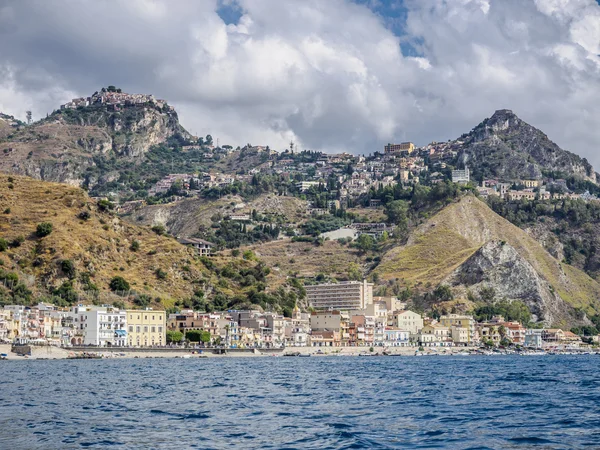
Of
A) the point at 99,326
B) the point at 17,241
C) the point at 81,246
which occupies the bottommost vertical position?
the point at 99,326

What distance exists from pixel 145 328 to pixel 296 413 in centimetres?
10348

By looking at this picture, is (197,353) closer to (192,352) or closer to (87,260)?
(192,352)

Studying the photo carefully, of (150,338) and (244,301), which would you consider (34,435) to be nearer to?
(150,338)

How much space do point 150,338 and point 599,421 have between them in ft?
371

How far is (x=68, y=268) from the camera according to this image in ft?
522

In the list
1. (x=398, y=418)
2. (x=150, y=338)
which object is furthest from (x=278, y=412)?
(x=150, y=338)

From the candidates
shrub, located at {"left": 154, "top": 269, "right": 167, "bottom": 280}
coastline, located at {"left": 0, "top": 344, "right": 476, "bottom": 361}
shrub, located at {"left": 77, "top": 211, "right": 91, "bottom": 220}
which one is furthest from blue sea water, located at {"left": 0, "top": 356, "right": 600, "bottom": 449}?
shrub, located at {"left": 77, "top": 211, "right": 91, "bottom": 220}

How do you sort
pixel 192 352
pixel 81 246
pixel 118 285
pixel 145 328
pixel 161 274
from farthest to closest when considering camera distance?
1. pixel 161 274
2. pixel 81 246
3. pixel 118 285
4. pixel 192 352
5. pixel 145 328

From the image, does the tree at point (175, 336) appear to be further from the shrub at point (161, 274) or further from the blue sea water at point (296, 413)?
the blue sea water at point (296, 413)

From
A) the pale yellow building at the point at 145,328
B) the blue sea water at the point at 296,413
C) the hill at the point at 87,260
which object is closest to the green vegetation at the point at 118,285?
the hill at the point at 87,260

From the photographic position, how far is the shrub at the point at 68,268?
15900 cm

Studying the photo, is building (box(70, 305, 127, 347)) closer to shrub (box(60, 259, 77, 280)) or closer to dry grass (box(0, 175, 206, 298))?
shrub (box(60, 259, 77, 280))

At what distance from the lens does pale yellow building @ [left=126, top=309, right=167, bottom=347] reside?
15000cm

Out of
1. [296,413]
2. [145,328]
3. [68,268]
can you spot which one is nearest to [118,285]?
[68,268]
